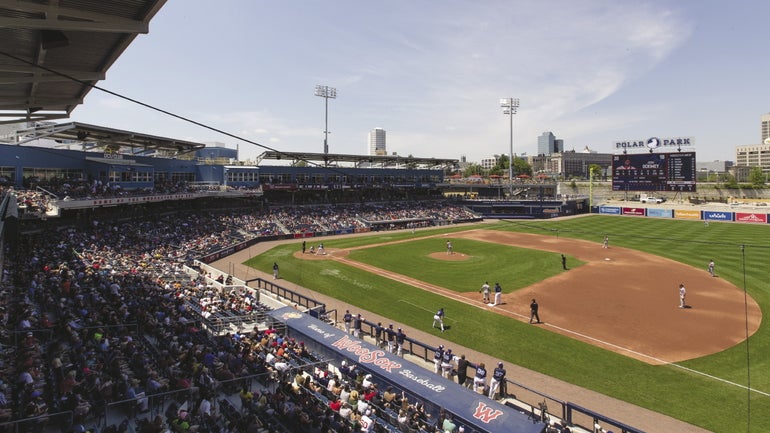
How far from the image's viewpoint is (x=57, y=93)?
609 inches

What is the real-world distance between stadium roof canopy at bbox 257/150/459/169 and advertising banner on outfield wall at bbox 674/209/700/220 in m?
38.7

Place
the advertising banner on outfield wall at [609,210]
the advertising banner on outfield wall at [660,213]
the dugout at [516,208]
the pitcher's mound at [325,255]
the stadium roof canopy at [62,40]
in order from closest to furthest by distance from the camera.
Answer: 1. the stadium roof canopy at [62,40]
2. the pitcher's mound at [325,255]
3. the advertising banner on outfield wall at [660,213]
4. the dugout at [516,208]
5. the advertising banner on outfield wall at [609,210]

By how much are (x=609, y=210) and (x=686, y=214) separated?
1208 cm

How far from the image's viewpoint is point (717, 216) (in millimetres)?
64750

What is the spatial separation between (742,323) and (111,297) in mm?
29242

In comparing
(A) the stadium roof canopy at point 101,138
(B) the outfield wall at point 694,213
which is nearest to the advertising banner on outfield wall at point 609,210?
(B) the outfield wall at point 694,213

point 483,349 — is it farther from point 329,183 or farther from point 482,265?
point 329,183

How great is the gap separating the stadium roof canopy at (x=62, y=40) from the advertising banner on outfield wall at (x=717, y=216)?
79537mm

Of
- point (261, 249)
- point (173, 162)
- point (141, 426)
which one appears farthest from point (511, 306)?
point (173, 162)

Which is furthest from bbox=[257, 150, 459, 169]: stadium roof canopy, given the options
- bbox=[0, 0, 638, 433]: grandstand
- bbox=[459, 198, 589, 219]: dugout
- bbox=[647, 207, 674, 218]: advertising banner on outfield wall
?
bbox=[647, 207, 674, 218]: advertising banner on outfield wall

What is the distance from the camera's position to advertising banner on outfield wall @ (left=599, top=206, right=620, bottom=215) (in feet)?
252

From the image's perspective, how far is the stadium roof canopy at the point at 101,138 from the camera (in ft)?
99.7

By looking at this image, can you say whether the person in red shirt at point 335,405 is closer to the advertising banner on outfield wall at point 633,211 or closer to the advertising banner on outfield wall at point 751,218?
the advertising banner on outfield wall at point 751,218

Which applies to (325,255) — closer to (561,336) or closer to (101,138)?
(101,138)
